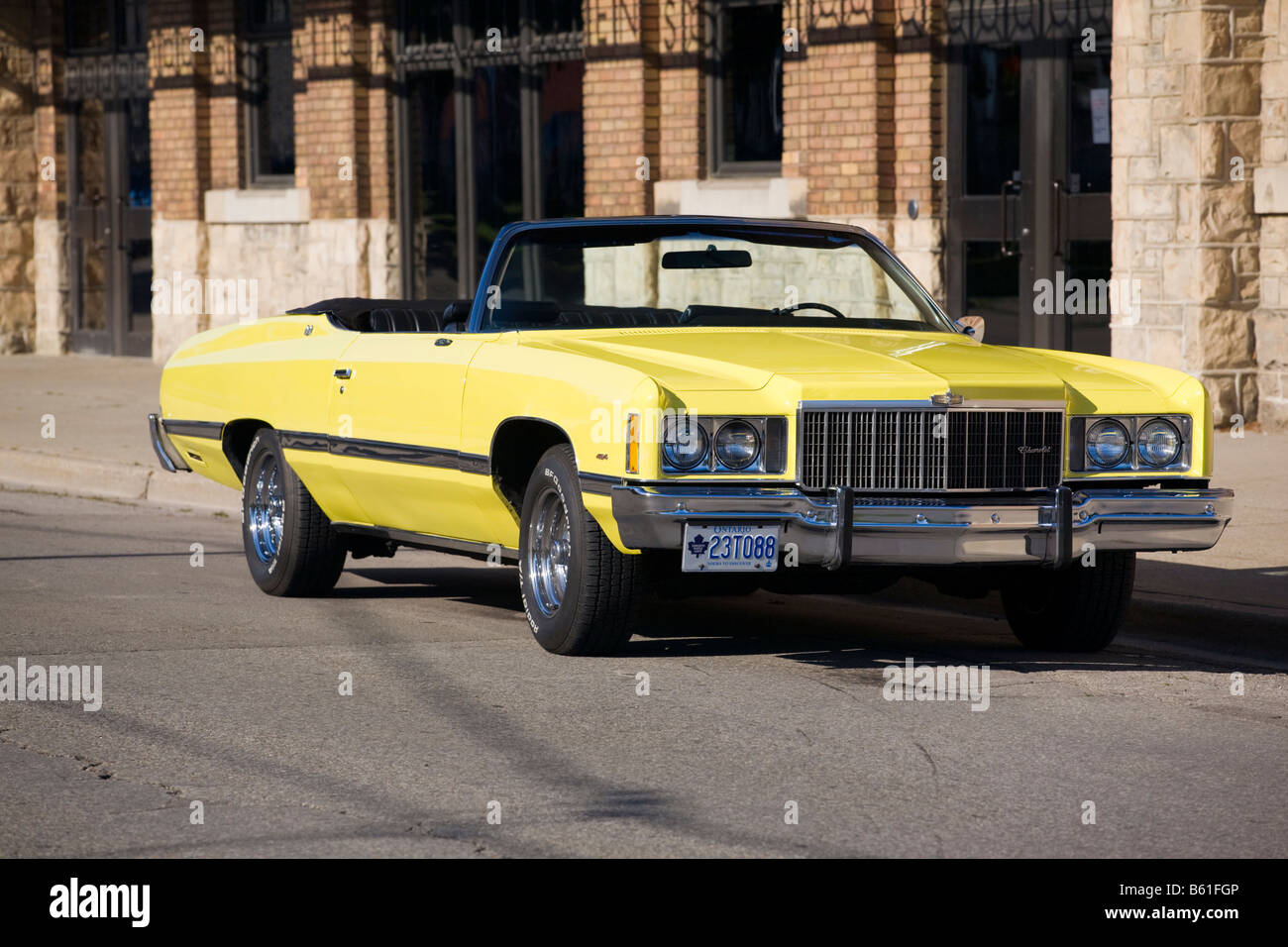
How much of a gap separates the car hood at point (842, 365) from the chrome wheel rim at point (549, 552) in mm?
569

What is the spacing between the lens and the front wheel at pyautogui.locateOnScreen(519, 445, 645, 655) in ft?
23.3

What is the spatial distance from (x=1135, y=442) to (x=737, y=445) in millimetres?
1445

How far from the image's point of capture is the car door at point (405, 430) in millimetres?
7934

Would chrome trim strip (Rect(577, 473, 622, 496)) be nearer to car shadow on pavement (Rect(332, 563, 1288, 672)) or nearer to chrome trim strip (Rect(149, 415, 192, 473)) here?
car shadow on pavement (Rect(332, 563, 1288, 672))

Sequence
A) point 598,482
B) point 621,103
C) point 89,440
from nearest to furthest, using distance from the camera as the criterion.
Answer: point 598,482
point 89,440
point 621,103

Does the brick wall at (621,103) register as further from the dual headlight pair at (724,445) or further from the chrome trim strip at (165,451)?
the dual headlight pair at (724,445)

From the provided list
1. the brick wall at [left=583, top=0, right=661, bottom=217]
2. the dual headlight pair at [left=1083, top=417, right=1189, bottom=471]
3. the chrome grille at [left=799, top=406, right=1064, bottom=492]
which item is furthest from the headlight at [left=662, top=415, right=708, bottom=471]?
the brick wall at [left=583, top=0, right=661, bottom=217]

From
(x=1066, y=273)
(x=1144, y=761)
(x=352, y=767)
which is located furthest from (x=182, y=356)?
(x=1066, y=273)

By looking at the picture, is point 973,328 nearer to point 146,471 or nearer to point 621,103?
point 146,471

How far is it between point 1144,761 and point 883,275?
330cm

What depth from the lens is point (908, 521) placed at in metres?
6.85

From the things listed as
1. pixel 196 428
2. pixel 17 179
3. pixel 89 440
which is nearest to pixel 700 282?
pixel 196 428

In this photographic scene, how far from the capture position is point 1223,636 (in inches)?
321
